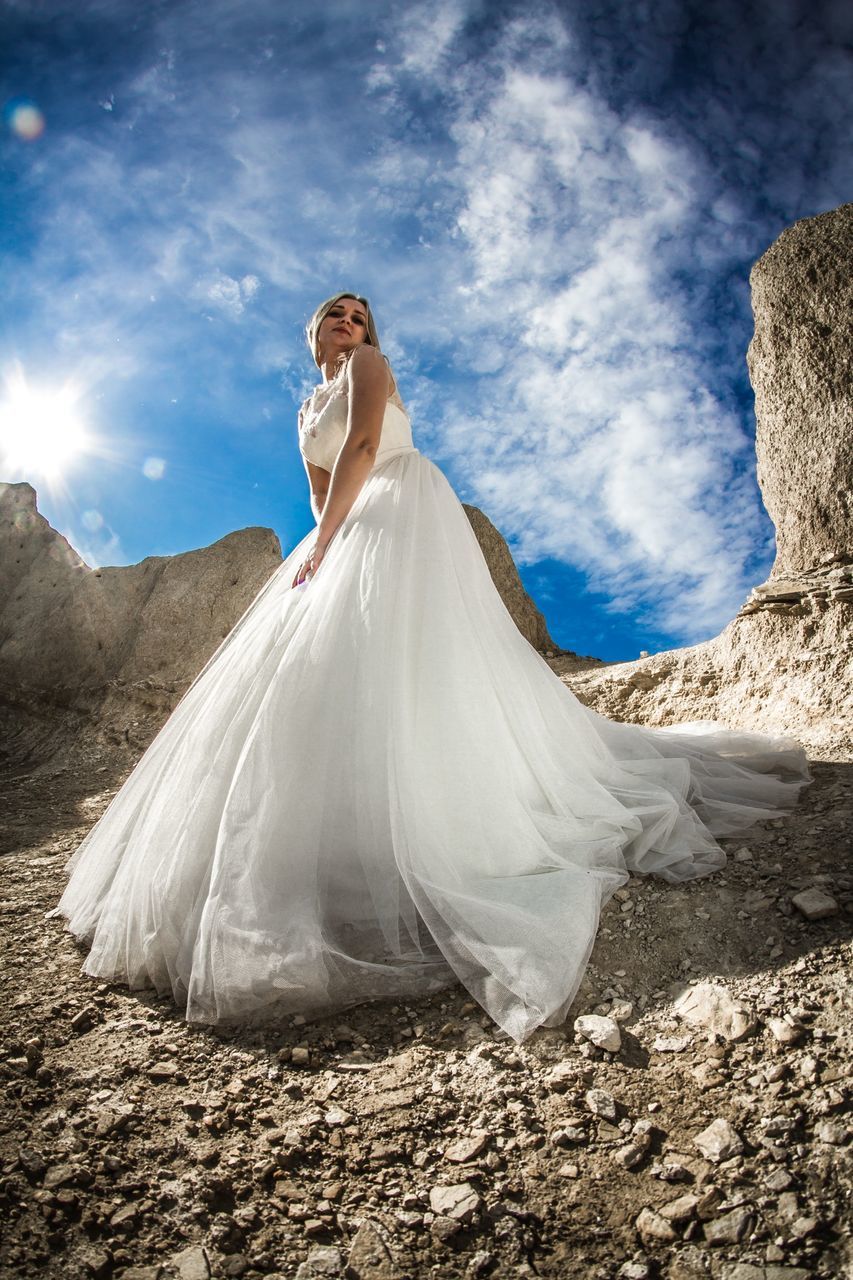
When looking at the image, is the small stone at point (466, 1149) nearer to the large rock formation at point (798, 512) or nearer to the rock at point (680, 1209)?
the rock at point (680, 1209)

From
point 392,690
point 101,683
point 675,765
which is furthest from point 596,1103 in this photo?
point 101,683

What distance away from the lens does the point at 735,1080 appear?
1468mm

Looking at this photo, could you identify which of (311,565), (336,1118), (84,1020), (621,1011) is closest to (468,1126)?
(336,1118)

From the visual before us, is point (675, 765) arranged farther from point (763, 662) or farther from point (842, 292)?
point (842, 292)

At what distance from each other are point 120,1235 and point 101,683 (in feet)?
27.1

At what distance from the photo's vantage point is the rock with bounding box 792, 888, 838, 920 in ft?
6.29

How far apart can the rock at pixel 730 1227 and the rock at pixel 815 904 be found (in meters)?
0.98

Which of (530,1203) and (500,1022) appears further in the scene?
(500,1022)

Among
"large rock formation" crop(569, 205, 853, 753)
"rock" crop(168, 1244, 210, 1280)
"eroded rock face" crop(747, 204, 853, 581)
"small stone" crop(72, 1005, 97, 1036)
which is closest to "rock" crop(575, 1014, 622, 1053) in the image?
"rock" crop(168, 1244, 210, 1280)

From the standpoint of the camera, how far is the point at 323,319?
10.2ft

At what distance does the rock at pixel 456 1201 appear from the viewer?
1.24 meters

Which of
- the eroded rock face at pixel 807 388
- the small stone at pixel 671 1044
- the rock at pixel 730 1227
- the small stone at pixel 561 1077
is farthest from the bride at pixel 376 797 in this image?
the eroded rock face at pixel 807 388

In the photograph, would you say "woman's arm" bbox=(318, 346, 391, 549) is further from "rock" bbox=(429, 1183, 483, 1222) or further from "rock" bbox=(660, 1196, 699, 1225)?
"rock" bbox=(660, 1196, 699, 1225)

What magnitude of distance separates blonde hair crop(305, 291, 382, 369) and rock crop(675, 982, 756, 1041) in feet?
9.44
